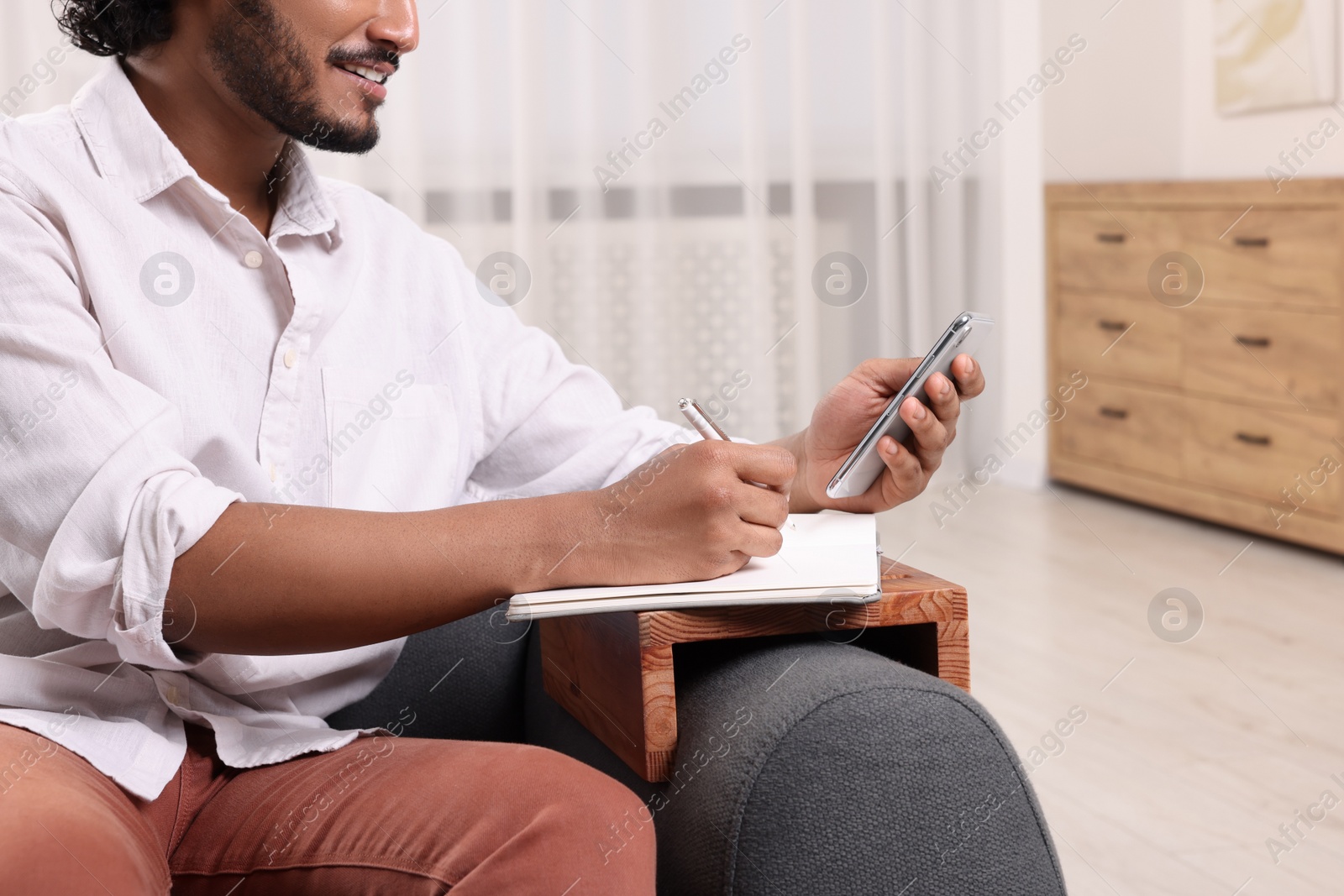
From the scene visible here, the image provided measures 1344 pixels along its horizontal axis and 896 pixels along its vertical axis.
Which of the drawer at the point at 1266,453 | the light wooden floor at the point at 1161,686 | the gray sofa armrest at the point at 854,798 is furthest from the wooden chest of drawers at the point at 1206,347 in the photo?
the gray sofa armrest at the point at 854,798

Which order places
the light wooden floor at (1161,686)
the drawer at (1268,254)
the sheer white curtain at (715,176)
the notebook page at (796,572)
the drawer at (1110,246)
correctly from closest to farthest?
the notebook page at (796,572) < the light wooden floor at (1161,686) < the drawer at (1268,254) < the drawer at (1110,246) < the sheer white curtain at (715,176)

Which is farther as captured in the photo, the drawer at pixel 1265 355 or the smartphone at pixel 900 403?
the drawer at pixel 1265 355

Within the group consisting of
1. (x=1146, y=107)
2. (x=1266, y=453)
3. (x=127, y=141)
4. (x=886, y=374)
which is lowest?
(x=1266, y=453)

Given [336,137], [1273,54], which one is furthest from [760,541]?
[1273,54]

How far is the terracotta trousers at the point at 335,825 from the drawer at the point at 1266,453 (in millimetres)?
2708

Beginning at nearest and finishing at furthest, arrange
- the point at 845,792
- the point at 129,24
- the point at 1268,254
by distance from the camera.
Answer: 1. the point at 845,792
2. the point at 129,24
3. the point at 1268,254

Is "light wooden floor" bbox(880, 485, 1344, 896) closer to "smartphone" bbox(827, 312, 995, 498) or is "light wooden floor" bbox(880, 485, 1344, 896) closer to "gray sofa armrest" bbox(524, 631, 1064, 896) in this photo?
"smartphone" bbox(827, 312, 995, 498)

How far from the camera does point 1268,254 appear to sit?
10.6 ft

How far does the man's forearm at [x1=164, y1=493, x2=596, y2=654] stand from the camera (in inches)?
33.1

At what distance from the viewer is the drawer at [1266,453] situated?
309 centimetres

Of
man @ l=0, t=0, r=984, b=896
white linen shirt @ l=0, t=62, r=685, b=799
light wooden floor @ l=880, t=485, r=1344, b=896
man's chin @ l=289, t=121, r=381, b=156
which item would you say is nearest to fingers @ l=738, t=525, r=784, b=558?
man @ l=0, t=0, r=984, b=896

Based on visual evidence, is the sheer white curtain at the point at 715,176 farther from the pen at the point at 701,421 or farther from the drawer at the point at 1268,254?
the pen at the point at 701,421

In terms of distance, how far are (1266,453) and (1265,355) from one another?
9.4 inches

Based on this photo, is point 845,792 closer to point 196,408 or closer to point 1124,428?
point 196,408
